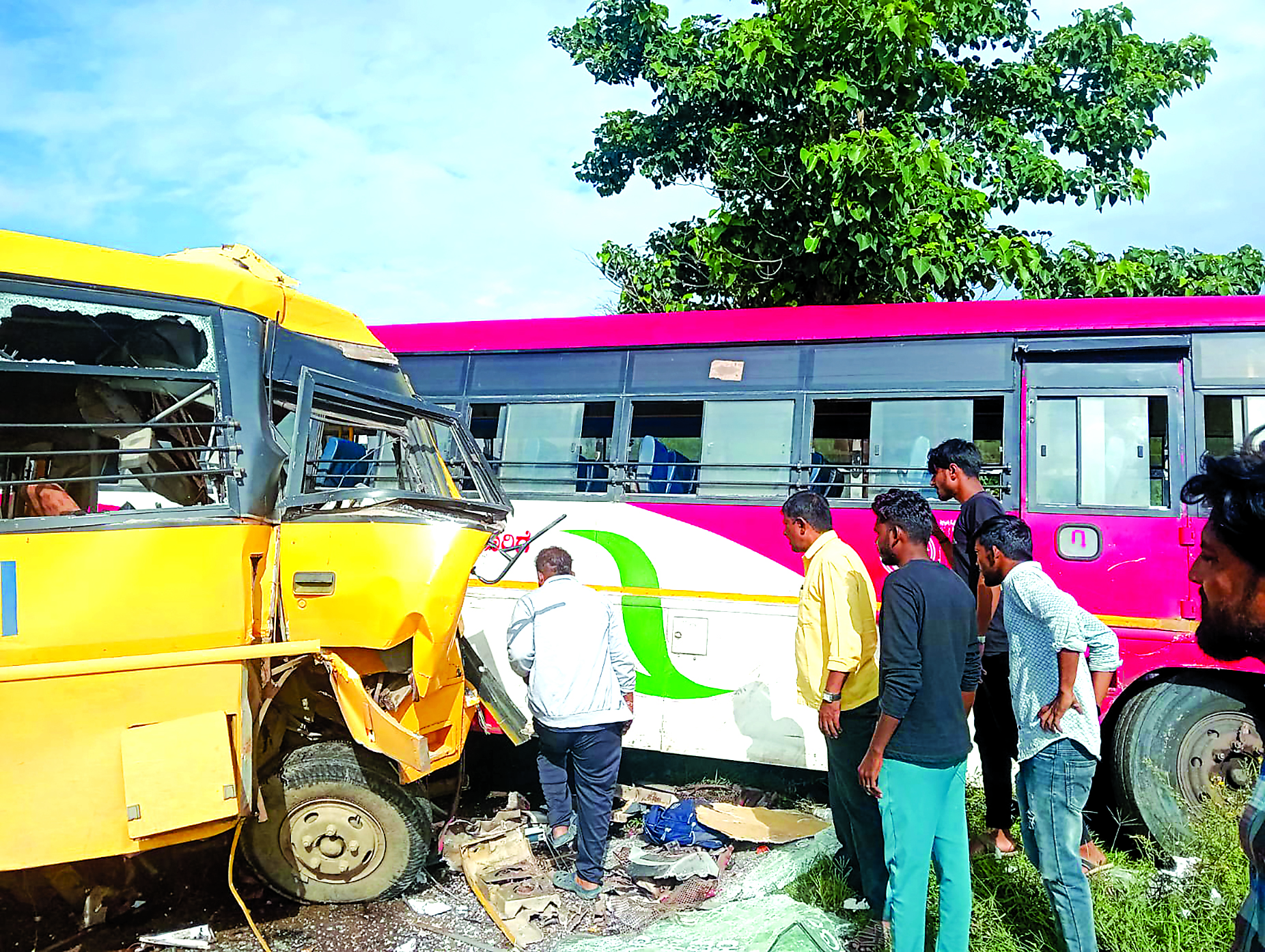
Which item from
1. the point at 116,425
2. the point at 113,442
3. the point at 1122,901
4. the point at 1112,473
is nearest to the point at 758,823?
the point at 1122,901

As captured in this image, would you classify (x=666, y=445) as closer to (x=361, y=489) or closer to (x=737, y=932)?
(x=361, y=489)

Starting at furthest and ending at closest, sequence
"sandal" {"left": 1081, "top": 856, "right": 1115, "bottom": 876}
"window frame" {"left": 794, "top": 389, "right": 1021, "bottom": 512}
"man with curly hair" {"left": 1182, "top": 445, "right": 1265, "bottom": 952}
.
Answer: "window frame" {"left": 794, "top": 389, "right": 1021, "bottom": 512} < "sandal" {"left": 1081, "top": 856, "right": 1115, "bottom": 876} < "man with curly hair" {"left": 1182, "top": 445, "right": 1265, "bottom": 952}

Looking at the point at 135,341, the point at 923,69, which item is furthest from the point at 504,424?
the point at 923,69

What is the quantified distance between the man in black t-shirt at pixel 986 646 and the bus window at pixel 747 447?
4.62 feet

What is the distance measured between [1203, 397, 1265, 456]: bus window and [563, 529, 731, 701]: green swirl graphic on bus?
3.35 metres

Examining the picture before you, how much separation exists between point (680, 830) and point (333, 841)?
203cm

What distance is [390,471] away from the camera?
5918 mm

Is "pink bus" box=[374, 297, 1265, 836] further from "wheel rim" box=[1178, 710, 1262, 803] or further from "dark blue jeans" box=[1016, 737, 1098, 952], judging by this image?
"dark blue jeans" box=[1016, 737, 1098, 952]

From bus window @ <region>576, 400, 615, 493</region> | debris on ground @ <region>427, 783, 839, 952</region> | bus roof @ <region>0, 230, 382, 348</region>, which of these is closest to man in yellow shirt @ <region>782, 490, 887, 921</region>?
debris on ground @ <region>427, 783, 839, 952</region>

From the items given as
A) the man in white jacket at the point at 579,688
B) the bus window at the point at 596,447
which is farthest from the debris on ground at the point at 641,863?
the bus window at the point at 596,447

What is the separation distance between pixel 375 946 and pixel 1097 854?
3.55 meters

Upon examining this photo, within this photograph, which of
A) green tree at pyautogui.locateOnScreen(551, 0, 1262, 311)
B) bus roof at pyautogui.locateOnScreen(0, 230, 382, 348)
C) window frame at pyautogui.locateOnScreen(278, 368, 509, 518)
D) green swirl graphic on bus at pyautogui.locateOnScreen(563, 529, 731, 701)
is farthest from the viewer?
green tree at pyautogui.locateOnScreen(551, 0, 1262, 311)

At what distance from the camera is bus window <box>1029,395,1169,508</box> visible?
18.3ft

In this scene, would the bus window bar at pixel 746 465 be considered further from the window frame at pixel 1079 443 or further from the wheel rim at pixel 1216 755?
the wheel rim at pixel 1216 755
